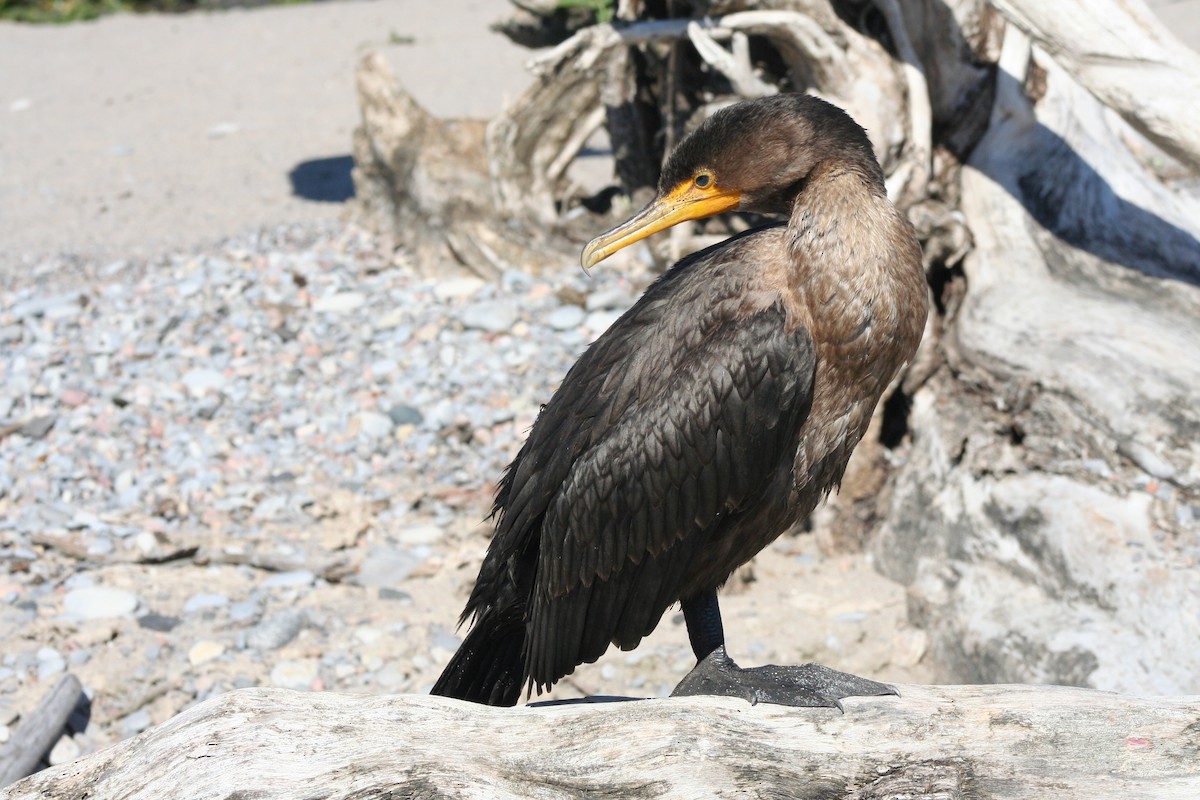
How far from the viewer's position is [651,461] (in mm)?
3363

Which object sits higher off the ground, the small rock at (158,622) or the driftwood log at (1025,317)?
the driftwood log at (1025,317)

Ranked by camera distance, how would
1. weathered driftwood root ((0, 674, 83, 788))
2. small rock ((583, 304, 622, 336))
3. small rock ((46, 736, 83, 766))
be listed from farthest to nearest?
small rock ((583, 304, 622, 336)) < small rock ((46, 736, 83, 766)) < weathered driftwood root ((0, 674, 83, 788))

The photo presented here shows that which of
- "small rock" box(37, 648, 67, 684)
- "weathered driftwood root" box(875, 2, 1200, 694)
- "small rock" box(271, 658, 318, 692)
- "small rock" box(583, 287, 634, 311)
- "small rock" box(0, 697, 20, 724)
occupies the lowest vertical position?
"small rock" box(271, 658, 318, 692)

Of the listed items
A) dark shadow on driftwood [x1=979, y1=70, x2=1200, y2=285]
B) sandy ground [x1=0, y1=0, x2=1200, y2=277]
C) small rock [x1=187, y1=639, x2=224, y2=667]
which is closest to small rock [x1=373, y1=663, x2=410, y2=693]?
small rock [x1=187, y1=639, x2=224, y2=667]

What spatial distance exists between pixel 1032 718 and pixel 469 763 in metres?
1.44

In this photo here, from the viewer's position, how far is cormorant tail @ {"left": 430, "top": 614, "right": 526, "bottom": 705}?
3.66 m

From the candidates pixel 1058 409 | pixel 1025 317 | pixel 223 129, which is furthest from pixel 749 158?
pixel 223 129

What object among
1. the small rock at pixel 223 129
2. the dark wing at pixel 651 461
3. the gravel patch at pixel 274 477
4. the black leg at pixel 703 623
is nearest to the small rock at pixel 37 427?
the gravel patch at pixel 274 477

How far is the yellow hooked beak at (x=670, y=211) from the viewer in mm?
→ 3375

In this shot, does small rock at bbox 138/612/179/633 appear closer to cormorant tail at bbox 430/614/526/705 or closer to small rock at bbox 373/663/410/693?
small rock at bbox 373/663/410/693

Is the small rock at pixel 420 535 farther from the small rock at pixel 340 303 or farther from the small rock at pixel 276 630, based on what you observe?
the small rock at pixel 340 303

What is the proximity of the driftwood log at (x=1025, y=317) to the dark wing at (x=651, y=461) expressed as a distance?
2099 millimetres

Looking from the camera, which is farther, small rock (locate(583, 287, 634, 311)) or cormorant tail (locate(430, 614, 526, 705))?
small rock (locate(583, 287, 634, 311))

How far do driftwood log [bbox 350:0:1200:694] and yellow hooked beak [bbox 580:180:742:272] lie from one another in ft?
8.09
